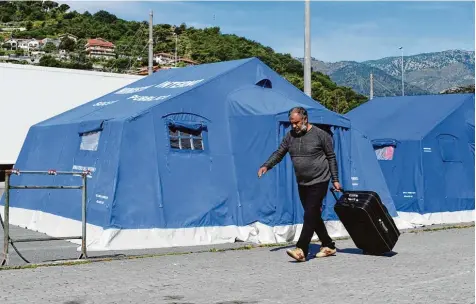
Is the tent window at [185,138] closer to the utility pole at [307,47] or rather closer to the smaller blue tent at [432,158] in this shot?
the utility pole at [307,47]

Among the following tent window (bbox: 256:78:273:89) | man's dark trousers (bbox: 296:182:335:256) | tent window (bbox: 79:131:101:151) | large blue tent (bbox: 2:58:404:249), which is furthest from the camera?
tent window (bbox: 256:78:273:89)

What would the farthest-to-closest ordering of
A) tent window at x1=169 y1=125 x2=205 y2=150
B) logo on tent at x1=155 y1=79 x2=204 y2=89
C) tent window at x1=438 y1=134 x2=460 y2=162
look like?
tent window at x1=438 y1=134 x2=460 y2=162, logo on tent at x1=155 y1=79 x2=204 y2=89, tent window at x1=169 y1=125 x2=205 y2=150

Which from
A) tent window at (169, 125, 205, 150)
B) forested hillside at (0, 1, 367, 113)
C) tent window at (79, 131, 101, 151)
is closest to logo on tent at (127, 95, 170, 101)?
tent window at (169, 125, 205, 150)

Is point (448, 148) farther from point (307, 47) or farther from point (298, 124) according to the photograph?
point (298, 124)

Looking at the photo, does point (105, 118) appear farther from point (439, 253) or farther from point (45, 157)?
point (439, 253)

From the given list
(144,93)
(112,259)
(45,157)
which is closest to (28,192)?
(45,157)

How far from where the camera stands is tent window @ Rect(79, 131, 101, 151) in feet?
42.0

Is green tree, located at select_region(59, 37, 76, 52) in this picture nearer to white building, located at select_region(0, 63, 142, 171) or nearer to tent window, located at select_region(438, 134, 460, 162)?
white building, located at select_region(0, 63, 142, 171)

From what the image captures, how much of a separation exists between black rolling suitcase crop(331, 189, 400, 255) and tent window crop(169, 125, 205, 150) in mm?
3140

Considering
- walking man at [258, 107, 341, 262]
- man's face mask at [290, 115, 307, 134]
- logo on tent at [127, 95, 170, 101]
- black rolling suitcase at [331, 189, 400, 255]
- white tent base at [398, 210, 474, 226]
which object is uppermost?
logo on tent at [127, 95, 170, 101]

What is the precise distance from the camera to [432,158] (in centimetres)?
1681

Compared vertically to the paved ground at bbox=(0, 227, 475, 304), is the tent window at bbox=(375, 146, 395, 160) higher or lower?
higher

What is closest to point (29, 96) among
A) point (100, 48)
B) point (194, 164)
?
point (194, 164)

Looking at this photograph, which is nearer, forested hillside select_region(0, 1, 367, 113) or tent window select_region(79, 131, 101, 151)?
tent window select_region(79, 131, 101, 151)
